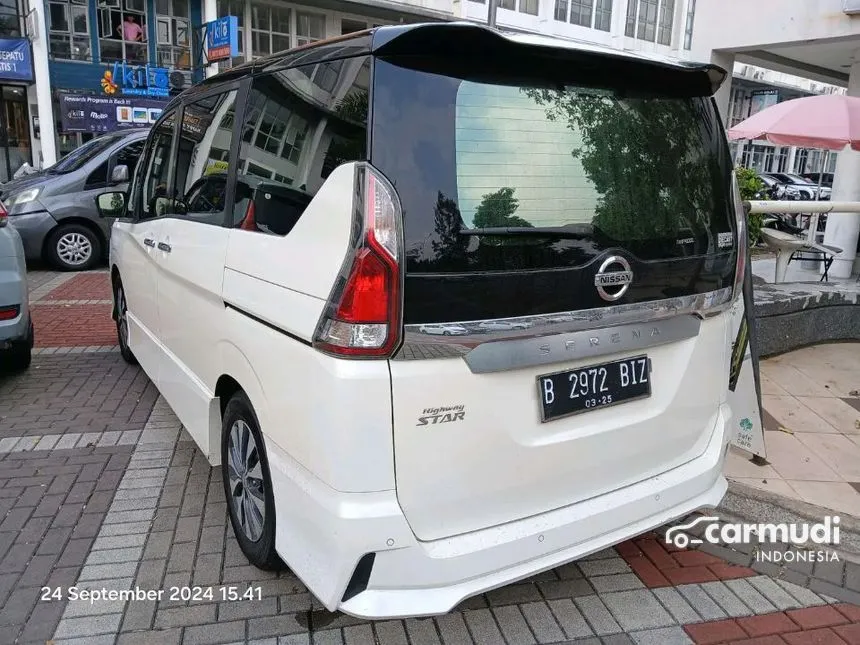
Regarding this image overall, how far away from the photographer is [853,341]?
6.37 meters

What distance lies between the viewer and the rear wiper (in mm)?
2076

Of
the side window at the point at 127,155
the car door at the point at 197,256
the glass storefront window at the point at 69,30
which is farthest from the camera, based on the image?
the glass storefront window at the point at 69,30

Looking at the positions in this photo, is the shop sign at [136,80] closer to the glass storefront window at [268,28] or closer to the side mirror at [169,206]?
the glass storefront window at [268,28]

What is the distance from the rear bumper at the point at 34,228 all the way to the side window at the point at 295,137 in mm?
8259

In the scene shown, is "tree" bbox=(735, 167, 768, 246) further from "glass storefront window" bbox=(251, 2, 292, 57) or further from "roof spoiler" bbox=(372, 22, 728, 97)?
"glass storefront window" bbox=(251, 2, 292, 57)

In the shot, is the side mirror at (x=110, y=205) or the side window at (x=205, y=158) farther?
the side mirror at (x=110, y=205)

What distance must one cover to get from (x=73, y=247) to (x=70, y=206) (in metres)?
0.59

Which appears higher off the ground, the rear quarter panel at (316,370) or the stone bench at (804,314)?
the rear quarter panel at (316,370)

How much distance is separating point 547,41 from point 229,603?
237cm

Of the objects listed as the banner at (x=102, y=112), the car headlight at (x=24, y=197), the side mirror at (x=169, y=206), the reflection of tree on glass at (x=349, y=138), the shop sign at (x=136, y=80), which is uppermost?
the shop sign at (x=136, y=80)

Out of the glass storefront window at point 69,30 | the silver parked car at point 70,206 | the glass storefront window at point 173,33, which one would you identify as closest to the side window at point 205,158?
the silver parked car at point 70,206

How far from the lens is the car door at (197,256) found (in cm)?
292

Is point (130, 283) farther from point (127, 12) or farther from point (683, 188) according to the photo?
point (127, 12)

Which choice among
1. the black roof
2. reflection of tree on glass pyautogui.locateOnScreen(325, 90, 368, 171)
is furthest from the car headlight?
reflection of tree on glass pyautogui.locateOnScreen(325, 90, 368, 171)
